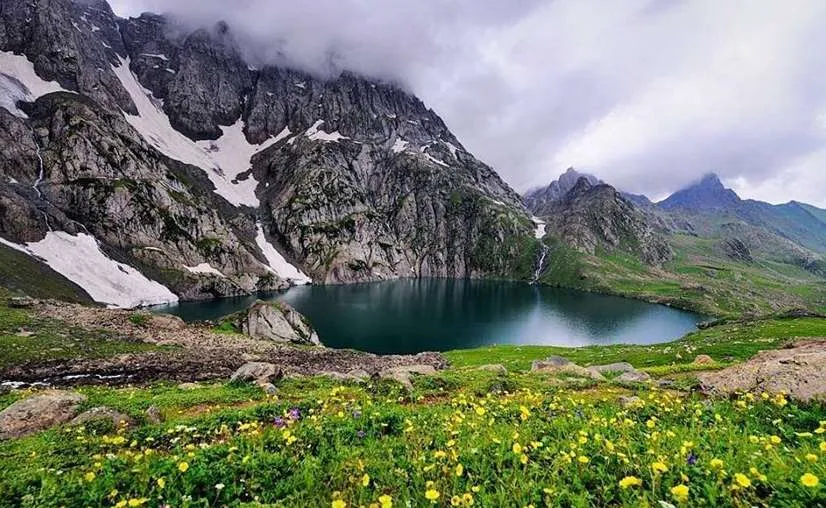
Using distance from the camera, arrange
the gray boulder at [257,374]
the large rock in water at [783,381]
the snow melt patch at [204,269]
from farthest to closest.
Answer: the snow melt patch at [204,269] → the gray boulder at [257,374] → the large rock in water at [783,381]

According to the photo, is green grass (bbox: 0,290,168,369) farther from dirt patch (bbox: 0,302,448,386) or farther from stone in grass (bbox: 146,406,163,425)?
stone in grass (bbox: 146,406,163,425)

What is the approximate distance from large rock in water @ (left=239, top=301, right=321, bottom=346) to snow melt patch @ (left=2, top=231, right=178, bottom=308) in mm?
74267

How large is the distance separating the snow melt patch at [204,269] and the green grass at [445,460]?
562 feet

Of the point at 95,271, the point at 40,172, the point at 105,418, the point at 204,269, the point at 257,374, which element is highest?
the point at 40,172

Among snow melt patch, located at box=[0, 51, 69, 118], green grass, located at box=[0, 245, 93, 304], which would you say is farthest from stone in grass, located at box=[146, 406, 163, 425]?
snow melt patch, located at box=[0, 51, 69, 118]

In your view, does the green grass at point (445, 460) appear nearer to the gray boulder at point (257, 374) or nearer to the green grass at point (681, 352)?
the gray boulder at point (257, 374)

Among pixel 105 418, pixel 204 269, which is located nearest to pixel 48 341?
pixel 105 418

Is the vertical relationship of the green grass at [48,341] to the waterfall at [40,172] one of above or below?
below

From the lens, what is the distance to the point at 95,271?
12312 centimetres

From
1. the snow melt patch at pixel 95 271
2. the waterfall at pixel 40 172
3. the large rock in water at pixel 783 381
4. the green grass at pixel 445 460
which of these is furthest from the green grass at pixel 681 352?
the waterfall at pixel 40 172

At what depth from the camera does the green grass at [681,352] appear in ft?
131

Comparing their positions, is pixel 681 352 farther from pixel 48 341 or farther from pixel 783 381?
pixel 48 341

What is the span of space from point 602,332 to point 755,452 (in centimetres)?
11854

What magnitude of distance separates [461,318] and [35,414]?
117m
